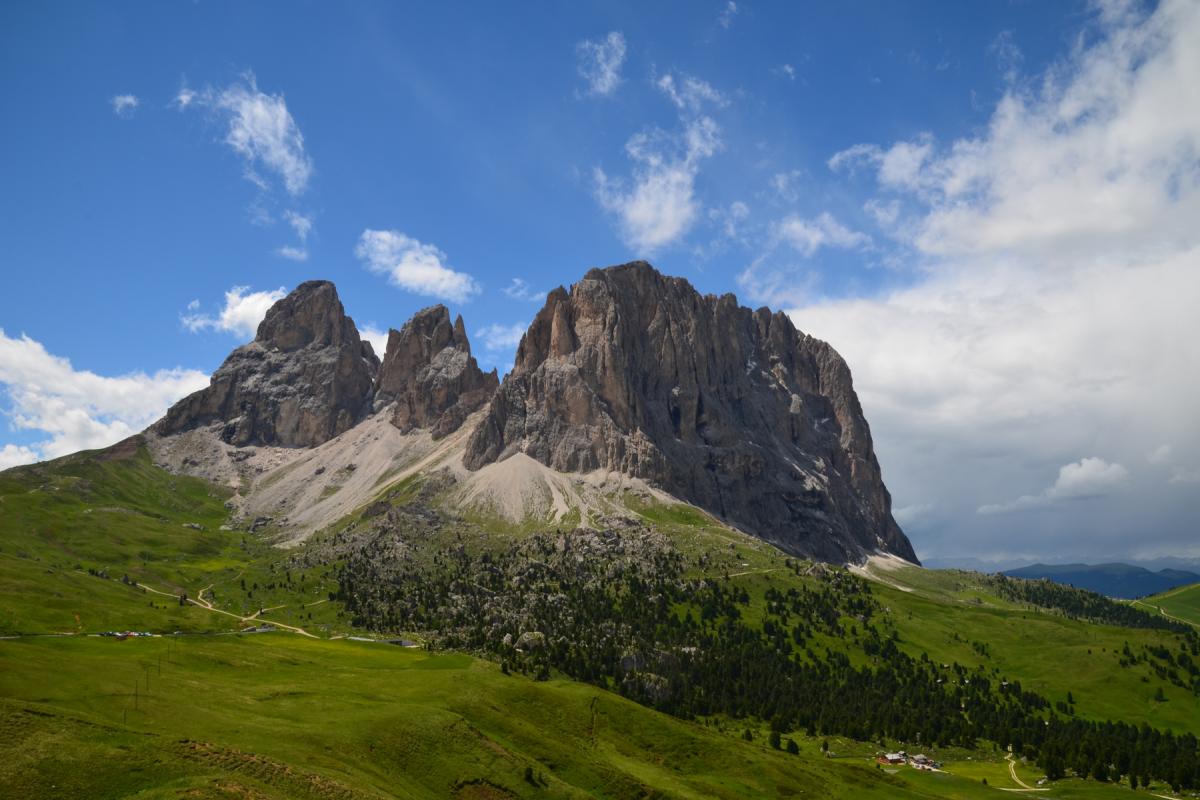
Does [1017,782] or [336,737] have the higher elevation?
[336,737]

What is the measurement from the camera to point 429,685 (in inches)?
4840

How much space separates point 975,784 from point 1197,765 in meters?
61.7

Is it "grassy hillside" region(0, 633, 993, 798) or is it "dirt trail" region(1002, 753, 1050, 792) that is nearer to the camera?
"grassy hillside" region(0, 633, 993, 798)

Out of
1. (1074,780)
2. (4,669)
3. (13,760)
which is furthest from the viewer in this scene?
(1074,780)

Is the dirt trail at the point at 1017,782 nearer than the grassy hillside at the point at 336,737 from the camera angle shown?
No

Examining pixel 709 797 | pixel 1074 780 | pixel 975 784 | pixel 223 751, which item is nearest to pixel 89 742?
pixel 223 751

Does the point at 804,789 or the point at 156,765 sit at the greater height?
the point at 156,765

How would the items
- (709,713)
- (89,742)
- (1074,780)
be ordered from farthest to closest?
1. (709,713)
2. (1074,780)
3. (89,742)

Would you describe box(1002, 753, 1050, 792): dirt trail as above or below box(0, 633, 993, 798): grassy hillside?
below

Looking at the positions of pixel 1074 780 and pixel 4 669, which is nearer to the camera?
pixel 4 669

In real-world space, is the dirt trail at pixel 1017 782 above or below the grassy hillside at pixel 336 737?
below

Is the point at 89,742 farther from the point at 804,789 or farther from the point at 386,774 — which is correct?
the point at 804,789

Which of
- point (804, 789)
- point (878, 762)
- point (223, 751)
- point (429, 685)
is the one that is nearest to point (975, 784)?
point (878, 762)

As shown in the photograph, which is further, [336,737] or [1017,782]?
[1017,782]
